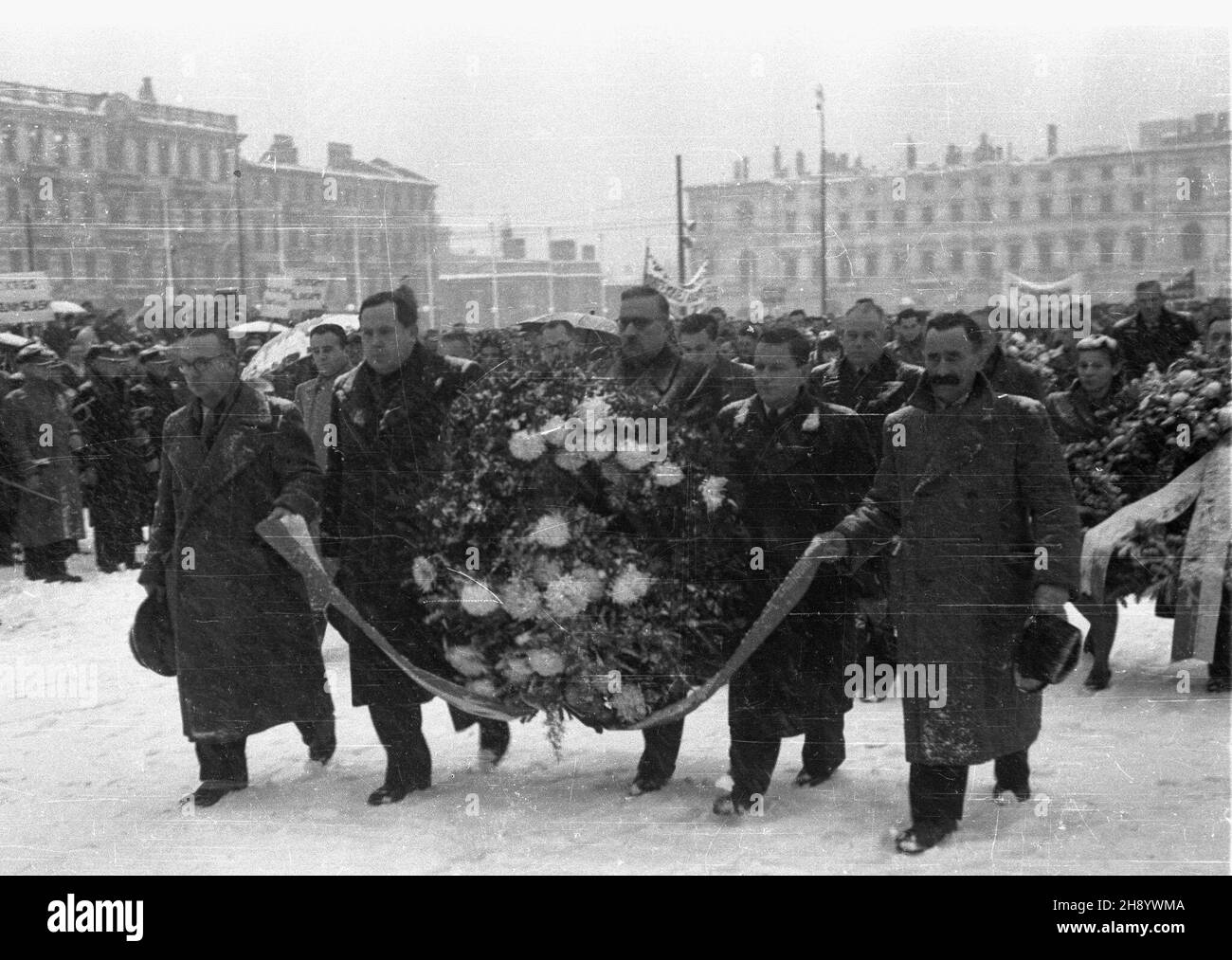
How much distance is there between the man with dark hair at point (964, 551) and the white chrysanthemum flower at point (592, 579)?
76cm

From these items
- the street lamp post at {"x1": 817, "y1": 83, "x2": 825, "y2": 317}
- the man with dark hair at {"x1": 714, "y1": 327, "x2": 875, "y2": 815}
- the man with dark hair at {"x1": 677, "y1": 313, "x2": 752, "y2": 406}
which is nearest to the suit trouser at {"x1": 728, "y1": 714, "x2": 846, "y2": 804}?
the man with dark hair at {"x1": 714, "y1": 327, "x2": 875, "y2": 815}

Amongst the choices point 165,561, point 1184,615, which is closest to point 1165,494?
point 1184,615

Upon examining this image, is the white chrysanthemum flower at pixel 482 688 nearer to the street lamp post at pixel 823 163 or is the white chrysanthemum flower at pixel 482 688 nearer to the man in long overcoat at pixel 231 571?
the man in long overcoat at pixel 231 571

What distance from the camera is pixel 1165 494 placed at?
4578mm

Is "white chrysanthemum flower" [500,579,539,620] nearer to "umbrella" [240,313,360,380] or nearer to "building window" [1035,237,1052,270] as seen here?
"umbrella" [240,313,360,380]

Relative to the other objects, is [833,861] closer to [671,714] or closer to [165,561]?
[671,714]

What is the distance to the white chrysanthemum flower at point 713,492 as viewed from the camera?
4.23 metres

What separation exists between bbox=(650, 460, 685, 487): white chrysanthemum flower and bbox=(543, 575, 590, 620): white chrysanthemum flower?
0.45 metres

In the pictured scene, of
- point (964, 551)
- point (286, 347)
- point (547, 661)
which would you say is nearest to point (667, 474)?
point (547, 661)

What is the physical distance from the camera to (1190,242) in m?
4.42

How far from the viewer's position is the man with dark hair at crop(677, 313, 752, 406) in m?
4.29

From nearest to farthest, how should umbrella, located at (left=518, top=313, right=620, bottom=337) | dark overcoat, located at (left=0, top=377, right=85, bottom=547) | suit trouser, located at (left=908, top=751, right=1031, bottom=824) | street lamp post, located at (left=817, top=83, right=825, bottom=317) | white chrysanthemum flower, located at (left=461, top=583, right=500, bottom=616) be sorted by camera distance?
suit trouser, located at (left=908, top=751, right=1031, bottom=824) → white chrysanthemum flower, located at (left=461, top=583, right=500, bottom=616) → umbrella, located at (left=518, top=313, right=620, bottom=337) → street lamp post, located at (left=817, top=83, right=825, bottom=317) → dark overcoat, located at (left=0, top=377, right=85, bottom=547)

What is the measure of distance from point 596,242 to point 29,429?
91.9 inches

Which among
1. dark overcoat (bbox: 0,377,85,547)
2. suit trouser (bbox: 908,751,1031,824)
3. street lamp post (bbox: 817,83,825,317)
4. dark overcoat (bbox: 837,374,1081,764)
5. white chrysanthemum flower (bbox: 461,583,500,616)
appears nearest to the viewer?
dark overcoat (bbox: 837,374,1081,764)
